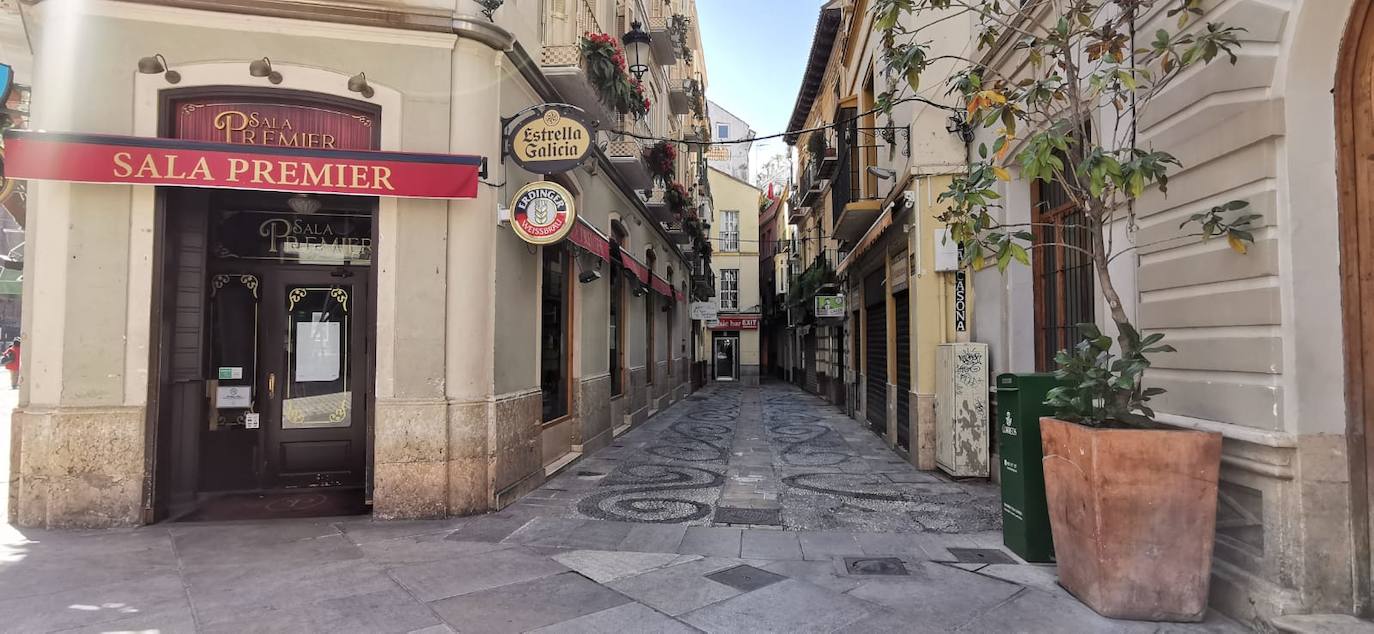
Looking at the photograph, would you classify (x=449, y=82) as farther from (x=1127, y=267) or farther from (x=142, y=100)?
(x=1127, y=267)

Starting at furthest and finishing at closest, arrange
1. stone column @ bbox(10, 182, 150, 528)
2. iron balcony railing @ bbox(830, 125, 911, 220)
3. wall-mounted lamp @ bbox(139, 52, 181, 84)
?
1. iron balcony railing @ bbox(830, 125, 911, 220)
2. wall-mounted lamp @ bbox(139, 52, 181, 84)
3. stone column @ bbox(10, 182, 150, 528)

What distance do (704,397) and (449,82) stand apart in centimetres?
1615

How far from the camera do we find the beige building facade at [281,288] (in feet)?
18.7

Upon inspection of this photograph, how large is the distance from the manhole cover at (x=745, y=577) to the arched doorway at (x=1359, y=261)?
322 centimetres

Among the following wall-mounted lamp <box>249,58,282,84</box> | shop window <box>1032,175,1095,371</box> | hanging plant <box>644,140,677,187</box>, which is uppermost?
hanging plant <box>644,140,677,187</box>

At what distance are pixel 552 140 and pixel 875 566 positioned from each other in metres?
4.98

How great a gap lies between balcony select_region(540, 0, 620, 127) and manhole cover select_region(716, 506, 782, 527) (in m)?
4.61

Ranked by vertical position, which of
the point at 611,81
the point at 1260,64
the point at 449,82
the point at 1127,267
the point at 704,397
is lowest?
the point at 704,397

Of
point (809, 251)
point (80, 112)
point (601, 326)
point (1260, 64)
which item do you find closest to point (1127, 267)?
point (1260, 64)

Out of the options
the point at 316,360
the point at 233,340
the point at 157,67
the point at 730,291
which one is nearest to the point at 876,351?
the point at 316,360

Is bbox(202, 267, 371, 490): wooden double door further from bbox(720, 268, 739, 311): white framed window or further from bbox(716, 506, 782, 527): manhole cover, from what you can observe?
bbox(720, 268, 739, 311): white framed window

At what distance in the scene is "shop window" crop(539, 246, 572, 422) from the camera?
8.46 metres

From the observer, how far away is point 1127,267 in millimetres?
4996

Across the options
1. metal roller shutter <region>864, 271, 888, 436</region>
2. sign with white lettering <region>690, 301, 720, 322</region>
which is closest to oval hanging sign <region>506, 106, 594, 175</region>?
metal roller shutter <region>864, 271, 888, 436</region>
